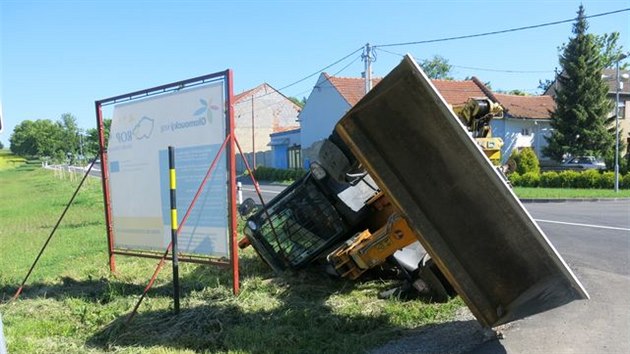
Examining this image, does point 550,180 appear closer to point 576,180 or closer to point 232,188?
point 576,180

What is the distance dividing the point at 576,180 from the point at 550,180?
1322 mm

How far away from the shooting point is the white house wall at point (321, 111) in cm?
4009

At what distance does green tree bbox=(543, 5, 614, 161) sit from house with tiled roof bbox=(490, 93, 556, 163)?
88.0 inches

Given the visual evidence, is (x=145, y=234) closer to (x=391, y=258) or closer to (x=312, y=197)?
(x=312, y=197)

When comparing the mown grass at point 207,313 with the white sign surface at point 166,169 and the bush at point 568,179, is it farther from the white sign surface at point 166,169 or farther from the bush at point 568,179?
the bush at point 568,179

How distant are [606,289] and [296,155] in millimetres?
40237

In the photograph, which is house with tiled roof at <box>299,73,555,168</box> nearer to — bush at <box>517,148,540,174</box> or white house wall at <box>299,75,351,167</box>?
white house wall at <box>299,75,351,167</box>

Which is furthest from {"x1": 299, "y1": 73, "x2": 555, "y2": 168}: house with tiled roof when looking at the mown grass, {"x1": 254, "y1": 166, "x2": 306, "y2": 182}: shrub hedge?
the mown grass

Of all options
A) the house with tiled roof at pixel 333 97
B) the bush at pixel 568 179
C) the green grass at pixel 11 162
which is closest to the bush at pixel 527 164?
the bush at pixel 568 179

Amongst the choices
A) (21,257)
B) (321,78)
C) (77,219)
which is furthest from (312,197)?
(321,78)

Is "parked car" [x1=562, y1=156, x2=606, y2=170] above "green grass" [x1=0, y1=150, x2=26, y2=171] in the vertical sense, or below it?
above

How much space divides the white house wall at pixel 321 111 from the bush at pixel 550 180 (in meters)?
15.9

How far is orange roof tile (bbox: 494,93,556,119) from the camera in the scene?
4081 cm

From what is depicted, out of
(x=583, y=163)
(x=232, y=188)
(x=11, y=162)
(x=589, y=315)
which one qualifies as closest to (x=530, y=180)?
(x=583, y=163)
